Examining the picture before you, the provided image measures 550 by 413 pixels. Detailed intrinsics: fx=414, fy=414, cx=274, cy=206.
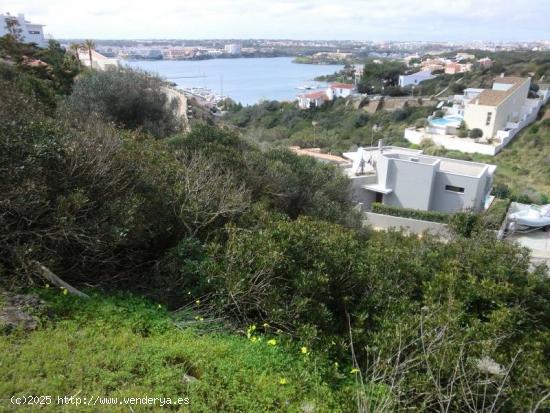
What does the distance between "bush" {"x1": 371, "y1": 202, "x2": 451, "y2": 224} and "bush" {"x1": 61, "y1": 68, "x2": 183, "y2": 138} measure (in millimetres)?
9764

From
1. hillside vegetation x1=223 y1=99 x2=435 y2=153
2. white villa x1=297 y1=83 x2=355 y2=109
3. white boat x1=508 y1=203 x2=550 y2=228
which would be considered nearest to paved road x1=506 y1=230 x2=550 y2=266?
white boat x1=508 y1=203 x2=550 y2=228

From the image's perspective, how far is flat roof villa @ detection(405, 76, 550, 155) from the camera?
35250mm

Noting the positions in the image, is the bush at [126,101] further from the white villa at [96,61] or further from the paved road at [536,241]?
the white villa at [96,61]

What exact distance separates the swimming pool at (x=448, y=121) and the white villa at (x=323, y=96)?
927 inches

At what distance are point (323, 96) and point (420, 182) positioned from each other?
48097 millimetres

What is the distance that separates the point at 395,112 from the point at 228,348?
168ft

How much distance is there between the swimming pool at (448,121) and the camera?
129ft

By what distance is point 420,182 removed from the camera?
19625mm

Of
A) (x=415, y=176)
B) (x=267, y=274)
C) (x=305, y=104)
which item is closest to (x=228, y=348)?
(x=267, y=274)

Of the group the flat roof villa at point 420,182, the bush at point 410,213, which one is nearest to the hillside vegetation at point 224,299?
the bush at point 410,213

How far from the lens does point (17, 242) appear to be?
4.73 meters

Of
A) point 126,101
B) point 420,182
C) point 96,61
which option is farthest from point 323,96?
point 126,101

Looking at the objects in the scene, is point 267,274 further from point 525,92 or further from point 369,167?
point 525,92

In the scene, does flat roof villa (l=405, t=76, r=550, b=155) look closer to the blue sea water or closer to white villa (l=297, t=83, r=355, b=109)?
white villa (l=297, t=83, r=355, b=109)
